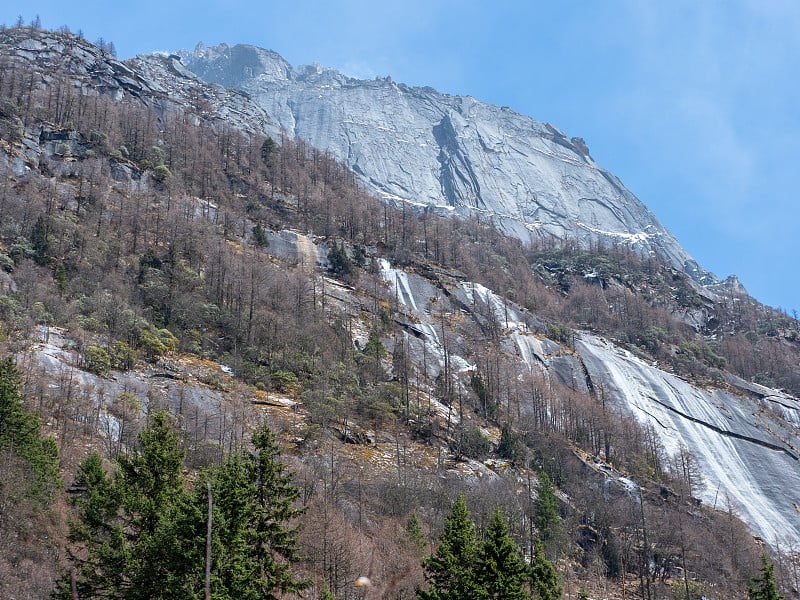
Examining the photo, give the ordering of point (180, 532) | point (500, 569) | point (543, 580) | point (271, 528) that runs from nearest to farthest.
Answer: point (180, 532) → point (271, 528) → point (500, 569) → point (543, 580)

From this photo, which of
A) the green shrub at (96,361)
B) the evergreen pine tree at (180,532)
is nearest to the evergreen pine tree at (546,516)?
the evergreen pine tree at (180,532)

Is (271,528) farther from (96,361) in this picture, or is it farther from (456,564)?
(96,361)

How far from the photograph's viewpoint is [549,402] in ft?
249

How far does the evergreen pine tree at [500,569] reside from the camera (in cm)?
2445

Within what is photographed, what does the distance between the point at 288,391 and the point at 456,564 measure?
34.1 meters

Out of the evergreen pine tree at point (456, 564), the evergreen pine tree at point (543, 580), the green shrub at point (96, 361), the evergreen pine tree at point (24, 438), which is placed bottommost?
the evergreen pine tree at point (543, 580)

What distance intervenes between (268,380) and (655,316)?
81834 mm

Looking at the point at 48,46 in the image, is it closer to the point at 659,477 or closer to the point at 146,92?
the point at 146,92

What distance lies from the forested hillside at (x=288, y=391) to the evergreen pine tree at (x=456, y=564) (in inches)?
6.1

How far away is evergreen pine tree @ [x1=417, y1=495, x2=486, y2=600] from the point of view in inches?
980

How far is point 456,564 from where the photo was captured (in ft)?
87.1

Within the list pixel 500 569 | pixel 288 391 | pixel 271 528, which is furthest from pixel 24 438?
pixel 288 391

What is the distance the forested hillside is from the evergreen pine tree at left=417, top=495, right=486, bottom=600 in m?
0.16

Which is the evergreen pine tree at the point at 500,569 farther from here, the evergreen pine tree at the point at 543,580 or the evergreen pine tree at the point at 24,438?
the evergreen pine tree at the point at 24,438
